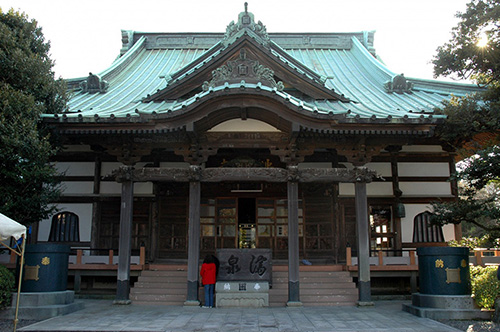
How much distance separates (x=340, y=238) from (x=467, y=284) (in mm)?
5466

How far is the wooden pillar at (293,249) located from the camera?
12.0 m

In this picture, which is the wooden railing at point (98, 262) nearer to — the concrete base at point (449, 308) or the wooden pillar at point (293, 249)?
the wooden pillar at point (293, 249)

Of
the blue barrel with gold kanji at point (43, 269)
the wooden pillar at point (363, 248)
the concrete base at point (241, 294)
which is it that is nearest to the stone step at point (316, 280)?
the wooden pillar at point (363, 248)

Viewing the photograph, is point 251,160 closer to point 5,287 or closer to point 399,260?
point 399,260

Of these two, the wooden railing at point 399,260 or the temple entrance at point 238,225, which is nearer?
the wooden railing at point 399,260

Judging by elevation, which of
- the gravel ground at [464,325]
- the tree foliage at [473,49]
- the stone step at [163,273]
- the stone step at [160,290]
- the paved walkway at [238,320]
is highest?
the tree foliage at [473,49]

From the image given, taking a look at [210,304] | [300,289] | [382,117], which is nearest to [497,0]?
[382,117]

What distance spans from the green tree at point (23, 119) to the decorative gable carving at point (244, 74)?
474 centimetres

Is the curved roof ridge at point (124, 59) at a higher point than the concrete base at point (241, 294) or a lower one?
higher

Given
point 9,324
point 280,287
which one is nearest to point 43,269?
point 9,324

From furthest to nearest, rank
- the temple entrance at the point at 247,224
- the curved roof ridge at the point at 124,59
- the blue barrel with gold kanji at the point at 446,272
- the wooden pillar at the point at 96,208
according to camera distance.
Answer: the curved roof ridge at the point at 124,59
the temple entrance at the point at 247,224
the wooden pillar at the point at 96,208
the blue barrel with gold kanji at the point at 446,272

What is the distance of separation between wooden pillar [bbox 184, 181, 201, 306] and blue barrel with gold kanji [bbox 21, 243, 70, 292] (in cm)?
346

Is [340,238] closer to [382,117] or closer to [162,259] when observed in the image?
[382,117]

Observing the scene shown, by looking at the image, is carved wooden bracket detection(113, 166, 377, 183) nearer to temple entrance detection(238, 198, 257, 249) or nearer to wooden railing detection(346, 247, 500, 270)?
wooden railing detection(346, 247, 500, 270)
